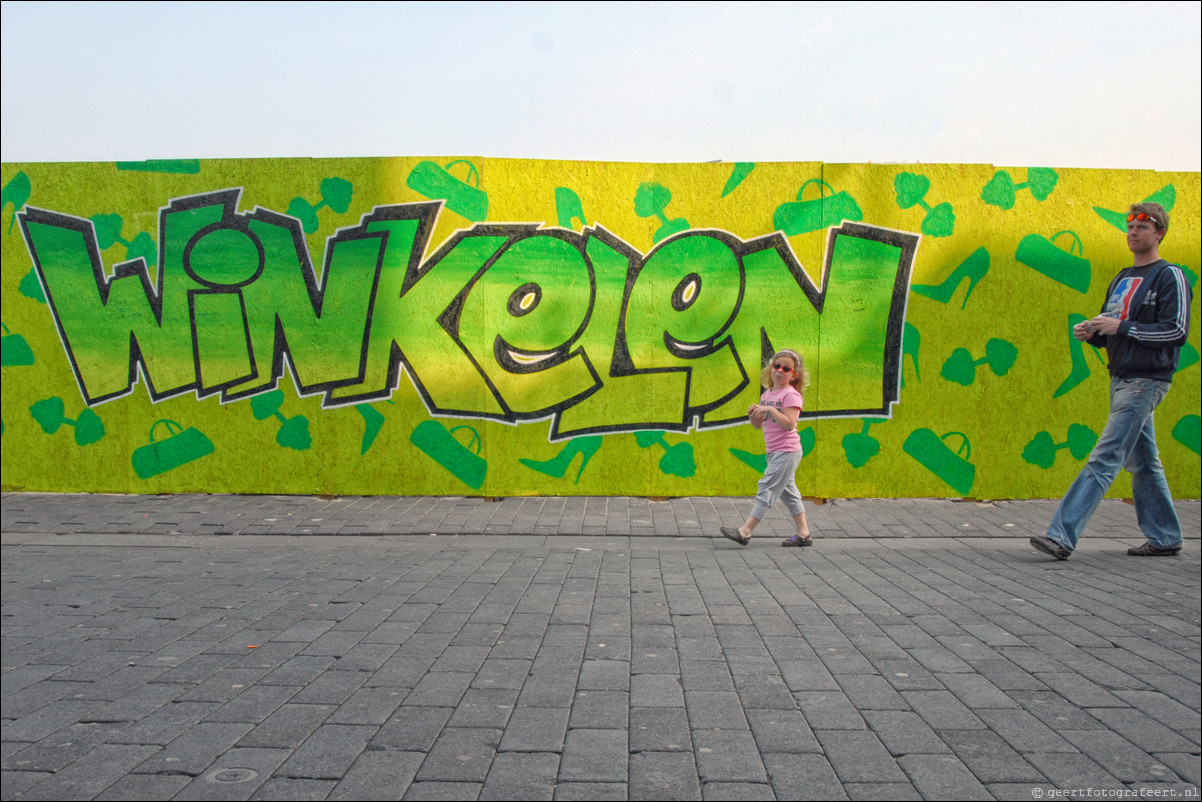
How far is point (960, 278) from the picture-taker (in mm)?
7992

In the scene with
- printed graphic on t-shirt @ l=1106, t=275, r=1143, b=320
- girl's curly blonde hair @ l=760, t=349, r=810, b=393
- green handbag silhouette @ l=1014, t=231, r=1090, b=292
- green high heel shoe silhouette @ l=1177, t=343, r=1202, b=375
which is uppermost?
green handbag silhouette @ l=1014, t=231, r=1090, b=292

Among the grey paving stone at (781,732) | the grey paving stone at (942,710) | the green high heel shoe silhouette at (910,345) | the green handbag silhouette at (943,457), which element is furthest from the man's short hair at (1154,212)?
the grey paving stone at (781,732)

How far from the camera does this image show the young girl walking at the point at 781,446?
20.8 ft

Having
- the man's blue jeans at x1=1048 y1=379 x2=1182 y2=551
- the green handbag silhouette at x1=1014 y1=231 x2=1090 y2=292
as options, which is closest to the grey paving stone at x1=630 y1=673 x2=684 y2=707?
the man's blue jeans at x1=1048 y1=379 x2=1182 y2=551

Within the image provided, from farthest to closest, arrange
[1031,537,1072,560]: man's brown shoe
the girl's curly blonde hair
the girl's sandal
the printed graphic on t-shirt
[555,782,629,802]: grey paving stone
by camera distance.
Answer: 1. the girl's curly blonde hair
2. the girl's sandal
3. the printed graphic on t-shirt
4. [1031,537,1072,560]: man's brown shoe
5. [555,782,629,802]: grey paving stone

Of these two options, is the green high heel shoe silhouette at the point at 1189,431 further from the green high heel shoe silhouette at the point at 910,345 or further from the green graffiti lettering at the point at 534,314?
the green graffiti lettering at the point at 534,314

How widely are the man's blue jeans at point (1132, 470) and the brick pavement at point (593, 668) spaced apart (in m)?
0.24

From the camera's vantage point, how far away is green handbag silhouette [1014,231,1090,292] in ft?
26.2

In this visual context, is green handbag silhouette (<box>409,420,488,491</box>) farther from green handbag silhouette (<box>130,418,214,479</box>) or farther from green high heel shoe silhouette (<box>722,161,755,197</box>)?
green high heel shoe silhouette (<box>722,161,755,197</box>)

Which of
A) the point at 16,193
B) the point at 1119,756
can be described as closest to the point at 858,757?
the point at 1119,756

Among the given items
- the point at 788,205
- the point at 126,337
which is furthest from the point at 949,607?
the point at 126,337

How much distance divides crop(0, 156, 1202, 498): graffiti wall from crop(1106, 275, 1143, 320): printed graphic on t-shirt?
Result: 193cm

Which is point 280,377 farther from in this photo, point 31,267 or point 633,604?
point 633,604

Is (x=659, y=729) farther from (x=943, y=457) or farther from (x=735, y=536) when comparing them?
(x=943, y=457)
